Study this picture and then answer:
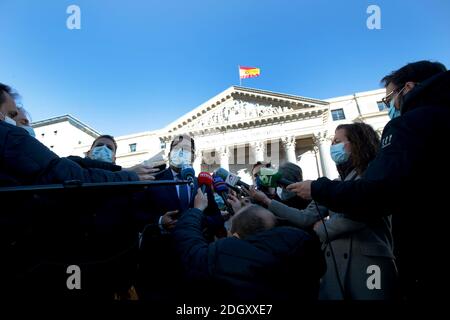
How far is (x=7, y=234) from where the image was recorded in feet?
4.47

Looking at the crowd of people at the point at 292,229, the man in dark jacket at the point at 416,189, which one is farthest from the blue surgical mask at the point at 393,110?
the man in dark jacket at the point at 416,189

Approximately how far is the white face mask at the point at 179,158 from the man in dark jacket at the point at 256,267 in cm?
163

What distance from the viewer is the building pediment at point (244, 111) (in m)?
22.8

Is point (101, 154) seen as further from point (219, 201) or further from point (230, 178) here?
point (230, 178)

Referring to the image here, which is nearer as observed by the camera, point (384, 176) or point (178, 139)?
point (384, 176)

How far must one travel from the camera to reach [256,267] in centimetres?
137

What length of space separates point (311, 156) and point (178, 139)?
22704 mm

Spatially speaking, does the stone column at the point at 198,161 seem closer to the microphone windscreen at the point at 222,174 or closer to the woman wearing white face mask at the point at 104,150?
the woman wearing white face mask at the point at 104,150

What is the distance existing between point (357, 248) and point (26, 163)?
285 centimetres

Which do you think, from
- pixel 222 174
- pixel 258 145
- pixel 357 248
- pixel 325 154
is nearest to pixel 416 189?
pixel 357 248

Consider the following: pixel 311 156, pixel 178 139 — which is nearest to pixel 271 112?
pixel 311 156

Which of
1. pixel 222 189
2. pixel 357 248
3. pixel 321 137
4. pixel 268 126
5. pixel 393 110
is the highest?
pixel 268 126

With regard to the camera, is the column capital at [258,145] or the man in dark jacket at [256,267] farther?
the column capital at [258,145]
